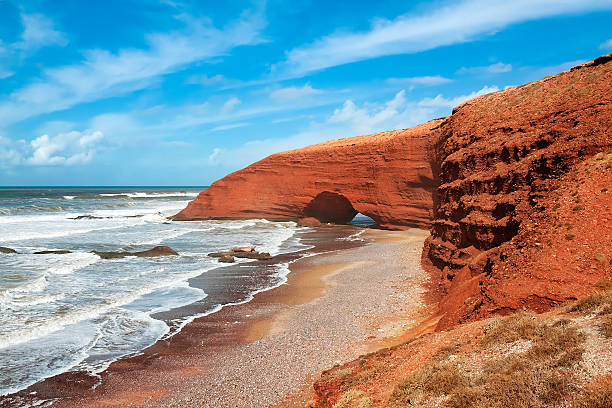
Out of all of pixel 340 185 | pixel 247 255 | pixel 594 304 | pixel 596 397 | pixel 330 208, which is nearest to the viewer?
pixel 596 397

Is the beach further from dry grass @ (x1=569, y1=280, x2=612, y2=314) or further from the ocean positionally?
dry grass @ (x1=569, y1=280, x2=612, y2=314)

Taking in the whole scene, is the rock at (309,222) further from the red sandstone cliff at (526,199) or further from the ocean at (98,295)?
the red sandstone cliff at (526,199)

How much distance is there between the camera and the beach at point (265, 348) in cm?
775

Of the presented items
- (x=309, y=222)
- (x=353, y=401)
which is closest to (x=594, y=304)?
(x=353, y=401)

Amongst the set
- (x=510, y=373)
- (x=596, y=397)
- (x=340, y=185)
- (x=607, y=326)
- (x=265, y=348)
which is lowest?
(x=265, y=348)

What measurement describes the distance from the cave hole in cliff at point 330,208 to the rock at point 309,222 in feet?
3.66

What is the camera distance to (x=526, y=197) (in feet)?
35.7

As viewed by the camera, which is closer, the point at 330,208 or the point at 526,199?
the point at 526,199

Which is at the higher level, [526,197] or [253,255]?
[526,197]

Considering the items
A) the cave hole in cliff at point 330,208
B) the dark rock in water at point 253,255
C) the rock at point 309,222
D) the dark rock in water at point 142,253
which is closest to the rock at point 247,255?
the dark rock in water at point 253,255

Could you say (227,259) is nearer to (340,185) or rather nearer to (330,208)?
(340,185)

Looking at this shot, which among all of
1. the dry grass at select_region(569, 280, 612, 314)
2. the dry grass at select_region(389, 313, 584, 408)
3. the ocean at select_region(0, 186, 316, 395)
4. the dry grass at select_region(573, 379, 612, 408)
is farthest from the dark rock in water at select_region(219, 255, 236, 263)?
the dry grass at select_region(573, 379, 612, 408)

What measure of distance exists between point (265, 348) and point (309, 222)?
31228mm

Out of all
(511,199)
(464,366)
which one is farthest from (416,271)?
(464,366)
